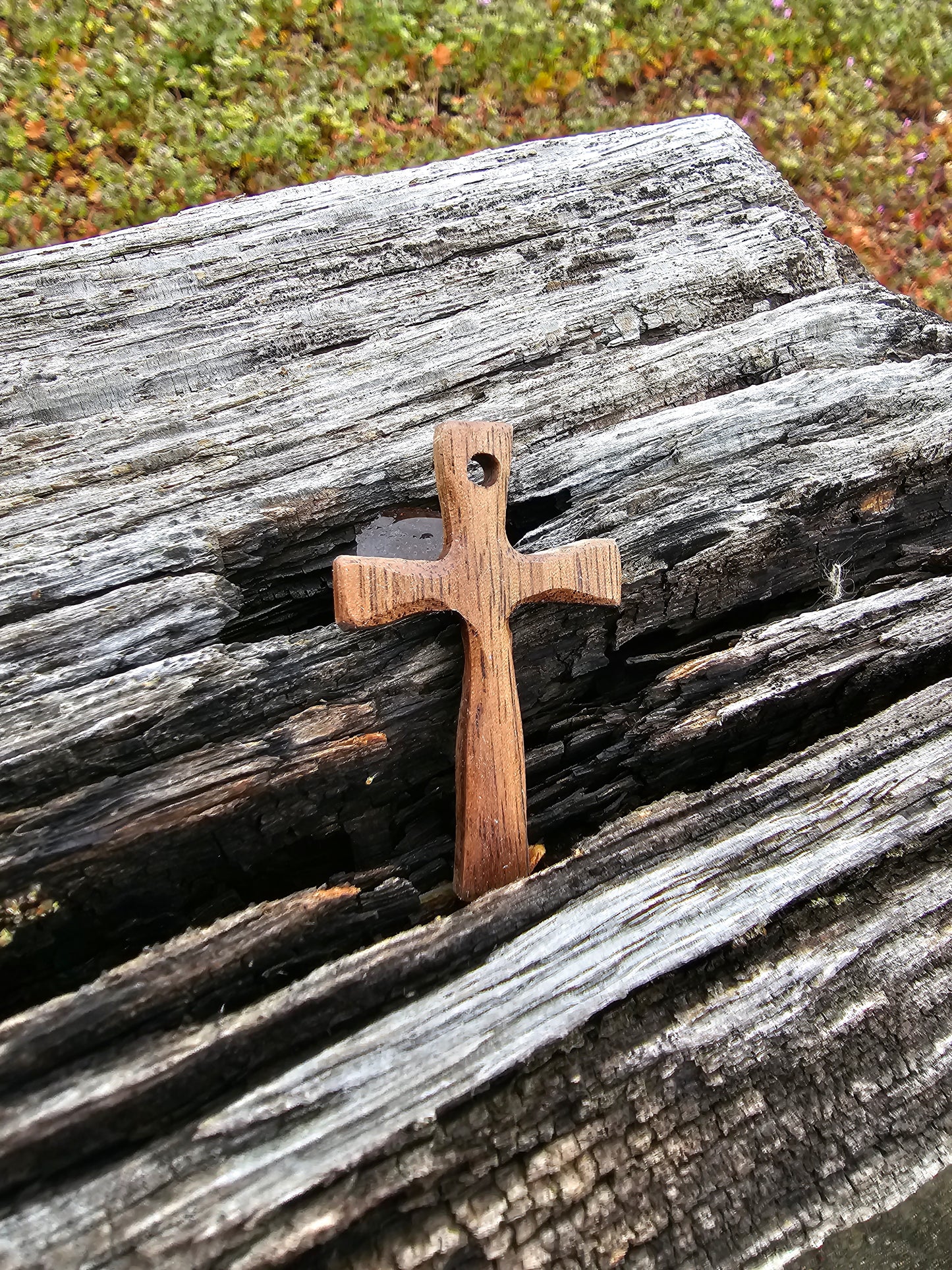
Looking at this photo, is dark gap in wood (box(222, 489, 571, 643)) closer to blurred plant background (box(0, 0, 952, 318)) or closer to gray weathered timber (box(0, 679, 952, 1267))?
gray weathered timber (box(0, 679, 952, 1267))

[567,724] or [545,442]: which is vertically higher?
[545,442]

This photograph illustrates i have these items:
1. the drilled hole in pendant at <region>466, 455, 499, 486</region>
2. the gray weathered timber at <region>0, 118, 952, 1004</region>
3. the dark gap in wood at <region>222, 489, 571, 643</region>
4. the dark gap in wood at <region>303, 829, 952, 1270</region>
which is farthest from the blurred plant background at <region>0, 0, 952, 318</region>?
the dark gap in wood at <region>303, 829, 952, 1270</region>

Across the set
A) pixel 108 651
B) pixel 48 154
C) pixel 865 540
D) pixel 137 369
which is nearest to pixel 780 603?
pixel 865 540

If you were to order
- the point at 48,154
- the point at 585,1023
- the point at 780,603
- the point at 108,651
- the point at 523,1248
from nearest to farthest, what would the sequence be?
the point at 523,1248 → the point at 585,1023 → the point at 108,651 → the point at 780,603 → the point at 48,154

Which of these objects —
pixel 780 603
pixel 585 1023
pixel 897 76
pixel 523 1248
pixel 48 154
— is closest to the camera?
pixel 523 1248

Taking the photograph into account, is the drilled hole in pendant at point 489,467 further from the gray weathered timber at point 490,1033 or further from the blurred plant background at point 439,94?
the blurred plant background at point 439,94

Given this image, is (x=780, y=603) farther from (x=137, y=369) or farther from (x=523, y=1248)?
(x=137, y=369)

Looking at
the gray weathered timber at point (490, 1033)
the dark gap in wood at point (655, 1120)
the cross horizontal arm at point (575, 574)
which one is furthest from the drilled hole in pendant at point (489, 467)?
the dark gap in wood at point (655, 1120)

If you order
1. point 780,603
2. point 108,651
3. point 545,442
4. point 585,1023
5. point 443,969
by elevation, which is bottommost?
point 585,1023
